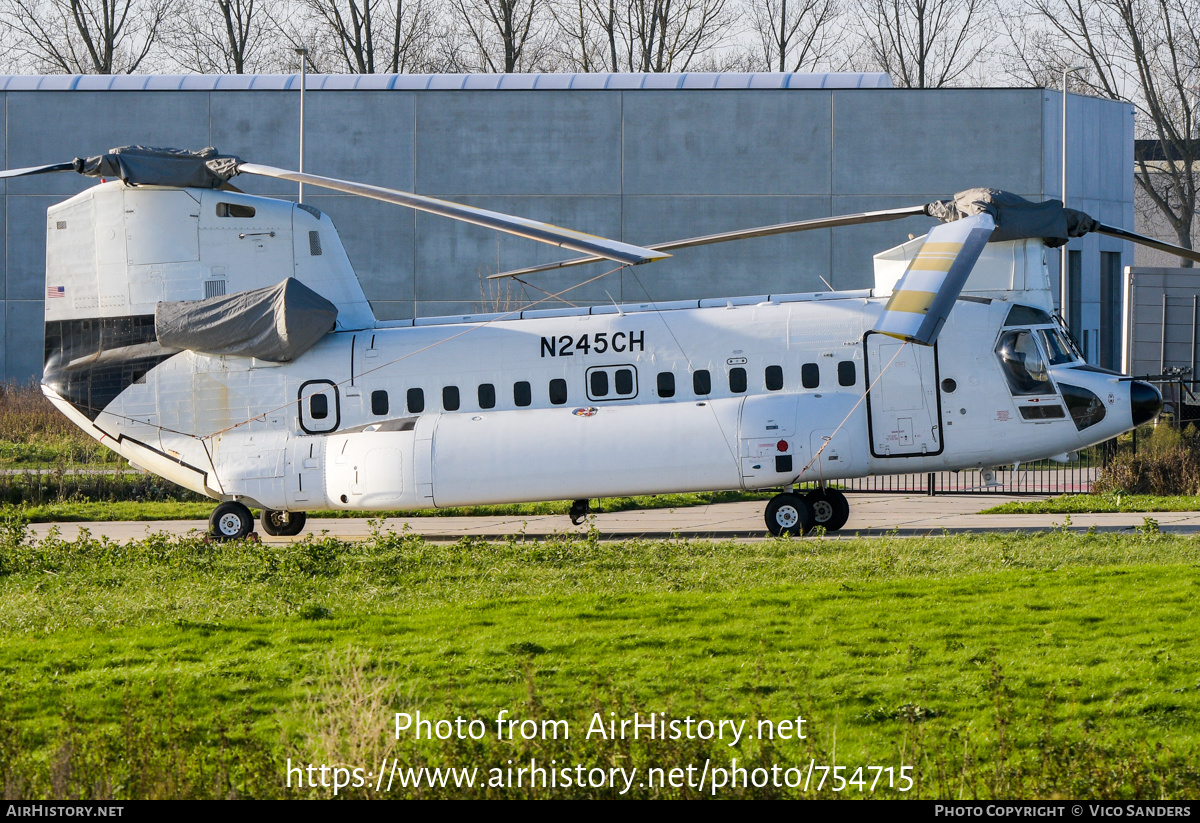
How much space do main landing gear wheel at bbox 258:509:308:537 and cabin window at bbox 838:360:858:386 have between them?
→ 9.00 m

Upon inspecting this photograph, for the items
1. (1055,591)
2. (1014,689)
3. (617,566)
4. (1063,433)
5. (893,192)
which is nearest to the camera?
(1014,689)

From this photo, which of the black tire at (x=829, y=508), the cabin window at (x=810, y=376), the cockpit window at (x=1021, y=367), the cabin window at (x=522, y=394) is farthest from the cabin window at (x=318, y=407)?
the cockpit window at (x=1021, y=367)

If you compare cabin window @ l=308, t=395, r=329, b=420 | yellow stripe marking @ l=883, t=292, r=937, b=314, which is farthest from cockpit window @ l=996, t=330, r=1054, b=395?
cabin window @ l=308, t=395, r=329, b=420

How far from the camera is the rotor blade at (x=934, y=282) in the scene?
1288cm

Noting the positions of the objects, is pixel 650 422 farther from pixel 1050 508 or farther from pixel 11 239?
pixel 11 239

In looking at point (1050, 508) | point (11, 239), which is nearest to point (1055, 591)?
point (1050, 508)

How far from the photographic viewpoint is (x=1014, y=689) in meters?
8.75

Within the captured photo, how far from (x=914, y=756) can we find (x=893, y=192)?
3330 cm

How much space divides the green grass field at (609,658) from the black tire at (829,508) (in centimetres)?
278

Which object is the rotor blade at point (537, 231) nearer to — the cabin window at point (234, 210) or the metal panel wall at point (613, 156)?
the cabin window at point (234, 210)

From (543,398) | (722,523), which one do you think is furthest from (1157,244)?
(543,398)

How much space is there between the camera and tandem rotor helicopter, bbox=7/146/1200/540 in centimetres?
1758

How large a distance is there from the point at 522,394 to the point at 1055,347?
8.04 meters

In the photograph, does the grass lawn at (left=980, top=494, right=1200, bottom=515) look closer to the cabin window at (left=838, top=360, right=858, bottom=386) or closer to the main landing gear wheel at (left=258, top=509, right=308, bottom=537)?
the cabin window at (left=838, top=360, right=858, bottom=386)
